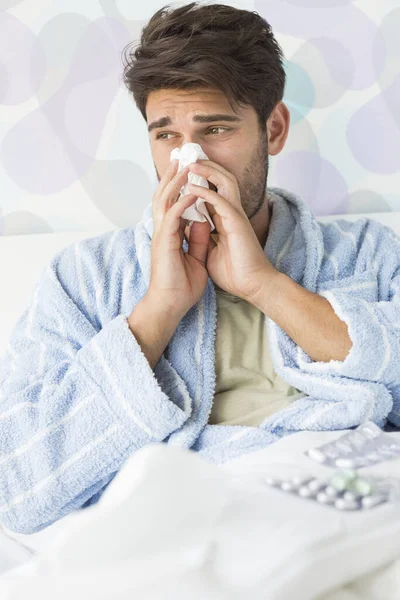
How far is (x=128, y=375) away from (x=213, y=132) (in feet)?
1.61

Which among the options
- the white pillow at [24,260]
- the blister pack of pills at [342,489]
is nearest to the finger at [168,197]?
the white pillow at [24,260]

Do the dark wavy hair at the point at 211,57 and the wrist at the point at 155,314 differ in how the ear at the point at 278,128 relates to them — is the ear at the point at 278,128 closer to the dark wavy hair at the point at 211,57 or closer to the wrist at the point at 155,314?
the dark wavy hair at the point at 211,57

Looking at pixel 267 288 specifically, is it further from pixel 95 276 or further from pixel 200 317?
pixel 95 276

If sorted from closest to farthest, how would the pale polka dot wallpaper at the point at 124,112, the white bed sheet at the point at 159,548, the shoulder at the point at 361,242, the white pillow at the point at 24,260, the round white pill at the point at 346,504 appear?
the white bed sheet at the point at 159,548, the round white pill at the point at 346,504, the shoulder at the point at 361,242, the white pillow at the point at 24,260, the pale polka dot wallpaper at the point at 124,112

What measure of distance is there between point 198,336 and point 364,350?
30cm

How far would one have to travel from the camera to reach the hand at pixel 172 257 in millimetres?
1254

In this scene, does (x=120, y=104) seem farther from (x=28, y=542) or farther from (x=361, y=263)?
(x=28, y=542)

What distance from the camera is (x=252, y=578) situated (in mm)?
626

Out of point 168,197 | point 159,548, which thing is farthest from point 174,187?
point 159,548

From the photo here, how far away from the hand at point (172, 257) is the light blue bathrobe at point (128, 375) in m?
0.05

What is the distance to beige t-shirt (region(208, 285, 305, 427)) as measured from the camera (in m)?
1.26

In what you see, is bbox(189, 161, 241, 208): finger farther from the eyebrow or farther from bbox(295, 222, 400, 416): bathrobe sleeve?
bbox(295, 222, 400, 416): bathrobe sleeve

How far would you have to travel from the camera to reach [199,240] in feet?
4.42

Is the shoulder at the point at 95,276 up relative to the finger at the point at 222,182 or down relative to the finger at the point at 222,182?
down
